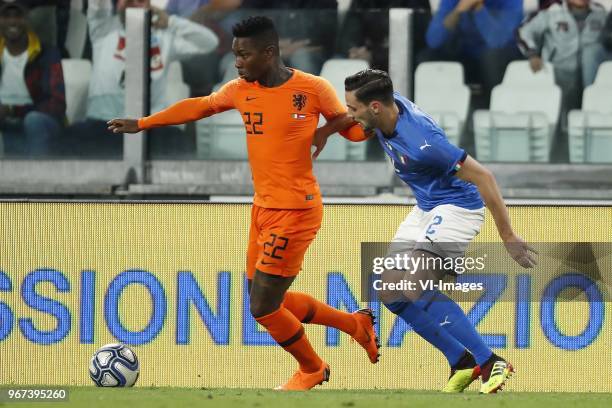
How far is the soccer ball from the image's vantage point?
8836 millimetres

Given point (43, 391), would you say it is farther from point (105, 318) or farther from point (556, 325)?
point (556, 325)

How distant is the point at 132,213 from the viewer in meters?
10.4

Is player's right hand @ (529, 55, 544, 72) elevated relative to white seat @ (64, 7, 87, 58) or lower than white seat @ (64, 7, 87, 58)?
lower

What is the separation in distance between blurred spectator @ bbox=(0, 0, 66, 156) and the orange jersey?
706cm

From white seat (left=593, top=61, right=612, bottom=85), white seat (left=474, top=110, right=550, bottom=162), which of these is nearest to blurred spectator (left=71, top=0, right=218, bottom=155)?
white seat (left=474, top=110, right=550, bottom=162)

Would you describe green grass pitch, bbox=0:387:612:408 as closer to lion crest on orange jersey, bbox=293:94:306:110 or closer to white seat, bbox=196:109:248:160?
lion crest on orange jersey, bbox=293:94:306:110

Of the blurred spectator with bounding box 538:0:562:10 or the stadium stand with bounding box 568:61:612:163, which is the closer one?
the stadium stand with bounding box 568:61:612:163

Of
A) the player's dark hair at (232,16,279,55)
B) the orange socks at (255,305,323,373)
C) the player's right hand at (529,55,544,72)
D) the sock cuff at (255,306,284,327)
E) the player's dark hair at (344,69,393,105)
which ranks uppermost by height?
the player's right hand at (529,55,544,72)

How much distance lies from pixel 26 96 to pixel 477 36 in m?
5.10

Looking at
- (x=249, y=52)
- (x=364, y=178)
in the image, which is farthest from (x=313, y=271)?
(x=364, y=178)

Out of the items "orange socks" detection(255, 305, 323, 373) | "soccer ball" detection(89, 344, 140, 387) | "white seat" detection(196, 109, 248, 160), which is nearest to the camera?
"orange socks" detection(255, 305, 323, 373)

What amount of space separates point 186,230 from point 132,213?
1.44 ft

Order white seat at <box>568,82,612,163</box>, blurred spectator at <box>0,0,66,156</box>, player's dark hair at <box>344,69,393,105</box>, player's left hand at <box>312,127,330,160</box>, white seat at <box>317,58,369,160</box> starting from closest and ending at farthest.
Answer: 1. player's dark hair at <box>344,69,393,105</box>
2. player's left hand at <box>312,127,330,160</box>
3. white seat at <box>568,82,612,163</box>
4. white seat at <box>317,58,369,160</box>
5. blurred spectator at <box>0,0,66,156</box>

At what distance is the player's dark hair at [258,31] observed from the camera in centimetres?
822
